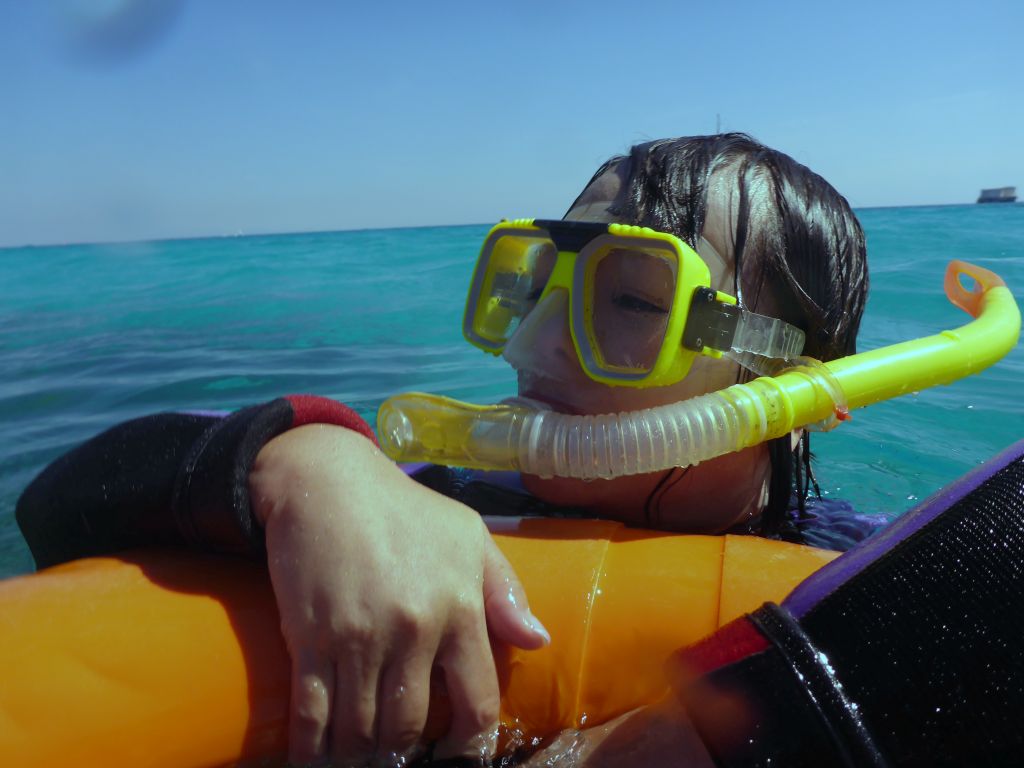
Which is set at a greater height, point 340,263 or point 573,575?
point 573,575

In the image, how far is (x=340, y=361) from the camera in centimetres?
759

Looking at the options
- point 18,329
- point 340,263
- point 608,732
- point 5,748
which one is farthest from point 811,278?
point 340,263

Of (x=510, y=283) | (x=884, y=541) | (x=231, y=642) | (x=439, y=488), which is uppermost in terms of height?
(x=510, y=283)

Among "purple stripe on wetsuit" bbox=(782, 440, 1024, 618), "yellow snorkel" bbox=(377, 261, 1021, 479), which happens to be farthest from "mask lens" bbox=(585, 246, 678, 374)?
"purple stripe on wetsuit" bbox=(782, 440, 1024, 618)

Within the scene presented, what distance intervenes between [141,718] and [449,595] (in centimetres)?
45

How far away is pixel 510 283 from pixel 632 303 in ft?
1.56

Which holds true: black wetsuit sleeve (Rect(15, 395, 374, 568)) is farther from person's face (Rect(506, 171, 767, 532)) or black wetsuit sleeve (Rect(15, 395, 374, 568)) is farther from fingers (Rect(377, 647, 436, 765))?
person's face (Rect(506, 171, 767, 532))

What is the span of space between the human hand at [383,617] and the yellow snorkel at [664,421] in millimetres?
422

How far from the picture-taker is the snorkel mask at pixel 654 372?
169 cm

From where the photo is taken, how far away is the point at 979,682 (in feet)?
3.02

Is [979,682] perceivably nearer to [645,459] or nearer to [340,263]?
[645,459]

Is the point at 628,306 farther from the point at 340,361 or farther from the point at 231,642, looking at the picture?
the point at 340,361

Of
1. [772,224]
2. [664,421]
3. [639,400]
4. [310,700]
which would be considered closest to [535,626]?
[310,700]

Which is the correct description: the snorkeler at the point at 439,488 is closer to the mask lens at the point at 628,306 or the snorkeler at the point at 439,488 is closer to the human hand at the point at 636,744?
the mask lens at the point at 628,306
